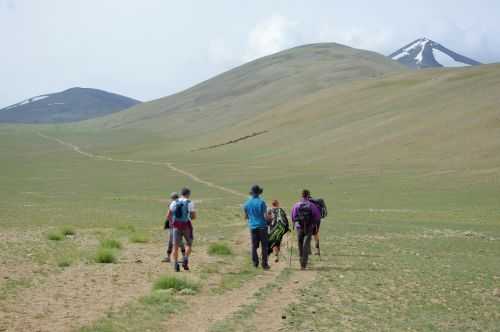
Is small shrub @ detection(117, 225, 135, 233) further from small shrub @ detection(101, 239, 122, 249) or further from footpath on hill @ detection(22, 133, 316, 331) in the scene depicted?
footpath on hill @ detection(22, 133, 316, 331)

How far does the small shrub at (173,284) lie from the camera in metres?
13.6

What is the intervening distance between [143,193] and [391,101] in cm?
6380

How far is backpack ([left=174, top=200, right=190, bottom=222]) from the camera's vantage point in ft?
52.9

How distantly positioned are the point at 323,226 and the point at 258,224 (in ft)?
39.3

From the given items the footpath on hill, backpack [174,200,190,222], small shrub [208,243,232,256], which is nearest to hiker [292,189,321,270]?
the footpath on hill

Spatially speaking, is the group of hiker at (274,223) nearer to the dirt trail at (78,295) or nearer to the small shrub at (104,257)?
the dirt trail at (78,295)

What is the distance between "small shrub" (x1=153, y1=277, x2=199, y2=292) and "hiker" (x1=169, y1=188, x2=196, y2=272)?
2220mm

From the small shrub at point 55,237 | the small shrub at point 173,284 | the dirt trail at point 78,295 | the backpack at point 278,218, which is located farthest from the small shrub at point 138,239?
the small shrub at point 173,284

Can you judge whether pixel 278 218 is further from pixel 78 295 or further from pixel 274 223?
pixel 78 295

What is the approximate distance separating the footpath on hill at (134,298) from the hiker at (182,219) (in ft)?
1.94

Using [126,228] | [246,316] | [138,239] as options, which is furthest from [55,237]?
[246,316]

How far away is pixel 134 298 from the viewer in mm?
12852

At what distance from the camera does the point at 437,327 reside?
36.9 feet

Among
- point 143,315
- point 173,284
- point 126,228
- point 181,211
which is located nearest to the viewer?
point 143,315
